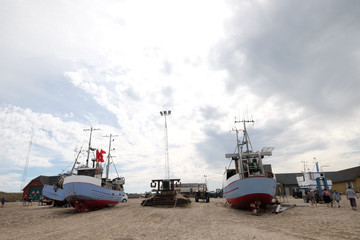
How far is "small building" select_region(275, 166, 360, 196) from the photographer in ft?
140

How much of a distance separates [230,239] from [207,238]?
2.67 feet

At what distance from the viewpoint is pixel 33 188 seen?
47062 mm

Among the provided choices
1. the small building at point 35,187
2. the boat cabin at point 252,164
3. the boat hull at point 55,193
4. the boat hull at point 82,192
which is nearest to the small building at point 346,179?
the boat cabin at point 252,164

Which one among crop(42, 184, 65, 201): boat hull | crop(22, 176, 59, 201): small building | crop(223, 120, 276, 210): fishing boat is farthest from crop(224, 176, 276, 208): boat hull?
crop(22, 176, 59, 201): small building

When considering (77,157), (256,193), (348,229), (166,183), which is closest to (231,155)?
(256,193)

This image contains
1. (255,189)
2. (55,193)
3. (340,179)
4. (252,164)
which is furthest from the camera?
(340,179)

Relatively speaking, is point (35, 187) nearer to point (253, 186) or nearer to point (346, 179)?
point (253, 186)

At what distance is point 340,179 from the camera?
4688cm

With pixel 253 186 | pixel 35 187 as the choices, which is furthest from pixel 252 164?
pixel 35 187

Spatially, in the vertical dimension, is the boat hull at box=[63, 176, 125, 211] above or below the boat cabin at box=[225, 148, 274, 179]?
below

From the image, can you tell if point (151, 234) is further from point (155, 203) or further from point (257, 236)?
point (155, 203)

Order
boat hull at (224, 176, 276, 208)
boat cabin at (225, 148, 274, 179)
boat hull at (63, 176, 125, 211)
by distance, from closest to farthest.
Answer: boat hull at (224, 176, 276, 208) < boat cabin at (225, 148, 274, 179) < boat hull at (63, 176, 125, 211)

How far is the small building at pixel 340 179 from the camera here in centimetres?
4267

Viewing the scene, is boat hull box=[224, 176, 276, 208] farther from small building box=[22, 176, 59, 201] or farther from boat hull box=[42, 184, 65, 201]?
small building box=[22, 176, 59, 201]
